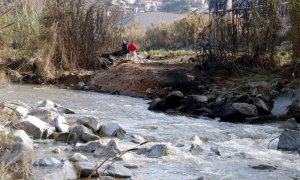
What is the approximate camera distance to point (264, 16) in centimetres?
1538

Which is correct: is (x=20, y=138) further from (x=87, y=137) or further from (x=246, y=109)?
(x=246, y=109)

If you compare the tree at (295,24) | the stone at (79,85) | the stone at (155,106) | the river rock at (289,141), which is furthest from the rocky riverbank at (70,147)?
the stone at (79,85)

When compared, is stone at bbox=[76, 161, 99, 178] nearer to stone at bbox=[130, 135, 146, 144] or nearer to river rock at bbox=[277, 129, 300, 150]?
stone at bbox=[130, 135, 146, 144]

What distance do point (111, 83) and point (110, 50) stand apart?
27.5 ft

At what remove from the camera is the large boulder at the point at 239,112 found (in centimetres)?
1188

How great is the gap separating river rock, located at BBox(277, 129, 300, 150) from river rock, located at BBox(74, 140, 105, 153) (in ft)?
10.0

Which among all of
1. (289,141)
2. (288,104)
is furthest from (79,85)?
(289,141)

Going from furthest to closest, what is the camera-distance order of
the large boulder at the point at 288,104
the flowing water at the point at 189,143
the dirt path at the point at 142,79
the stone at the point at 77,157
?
the dirt path at the point at 142,79, the large boulder at the point at 288,104, the stone at the point at 77,157, the flowing water at the point at 189,143

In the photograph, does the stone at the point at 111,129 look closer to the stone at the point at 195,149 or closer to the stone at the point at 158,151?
the stone at the point at 158,151

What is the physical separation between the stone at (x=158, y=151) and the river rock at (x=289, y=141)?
2.05m

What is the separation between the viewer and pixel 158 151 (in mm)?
7930

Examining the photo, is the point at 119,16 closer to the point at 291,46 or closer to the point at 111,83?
the point at 111,83

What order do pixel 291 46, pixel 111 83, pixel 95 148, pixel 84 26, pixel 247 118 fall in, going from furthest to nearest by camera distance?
pixel 84 26
pixel 111 83
pixel 291 46
pixel 247 118
pixel 95 148

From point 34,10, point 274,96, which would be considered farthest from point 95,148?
point 34,10
